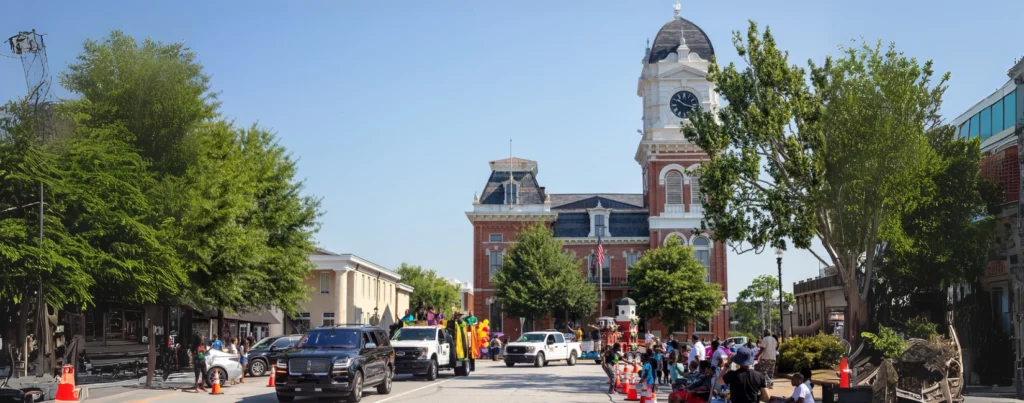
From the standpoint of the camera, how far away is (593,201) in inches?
3457

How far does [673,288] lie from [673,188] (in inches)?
423

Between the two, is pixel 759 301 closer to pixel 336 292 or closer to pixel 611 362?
pixel 336 292

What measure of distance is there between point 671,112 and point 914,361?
60.2m

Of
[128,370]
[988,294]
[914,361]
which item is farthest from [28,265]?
[988,294]

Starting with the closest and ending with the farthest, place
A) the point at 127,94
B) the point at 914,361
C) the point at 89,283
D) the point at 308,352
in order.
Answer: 1. the point at 914,361
2. the point at 308,352
3. the point at 89,283
4. the point at 127,94

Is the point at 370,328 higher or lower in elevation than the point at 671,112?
lower

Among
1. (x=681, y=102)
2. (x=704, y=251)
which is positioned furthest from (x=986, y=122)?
(x=704, y=251)

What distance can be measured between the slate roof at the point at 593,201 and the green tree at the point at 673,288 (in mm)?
11842

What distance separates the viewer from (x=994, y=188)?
32.9 m

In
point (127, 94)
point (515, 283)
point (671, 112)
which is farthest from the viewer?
point (671, 112)

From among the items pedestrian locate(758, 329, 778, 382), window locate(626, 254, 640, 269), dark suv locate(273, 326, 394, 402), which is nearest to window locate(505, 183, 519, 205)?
window locate(626, 254, 640, 269)

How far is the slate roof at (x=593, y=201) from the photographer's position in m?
86.9

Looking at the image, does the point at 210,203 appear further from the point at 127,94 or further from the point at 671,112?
the point at 671,112

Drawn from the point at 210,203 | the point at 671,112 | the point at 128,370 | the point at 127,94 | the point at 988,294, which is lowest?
the point at 128,370
